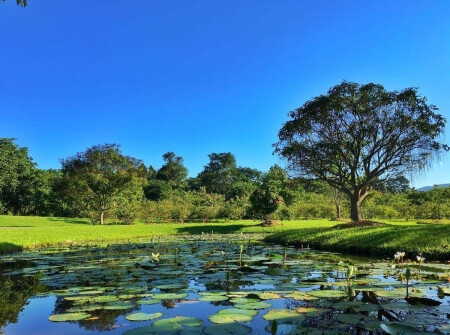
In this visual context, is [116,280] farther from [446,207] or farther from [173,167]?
[173,167]

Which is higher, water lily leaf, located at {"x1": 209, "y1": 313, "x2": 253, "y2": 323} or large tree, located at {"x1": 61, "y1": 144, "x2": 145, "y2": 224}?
large tree, located at {"x1": 61, "y1": 144, "x2": 145, "y2": 224}

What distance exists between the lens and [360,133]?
20266 mm

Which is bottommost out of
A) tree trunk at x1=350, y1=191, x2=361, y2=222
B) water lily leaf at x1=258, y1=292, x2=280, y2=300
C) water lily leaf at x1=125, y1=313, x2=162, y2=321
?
water lily leaf at x1=125, y1=313, x2=162, y2=321

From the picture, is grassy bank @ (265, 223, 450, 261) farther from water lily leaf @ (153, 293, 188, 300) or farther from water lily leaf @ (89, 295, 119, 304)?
water lily leaf @ (89, 295, 119, 304)

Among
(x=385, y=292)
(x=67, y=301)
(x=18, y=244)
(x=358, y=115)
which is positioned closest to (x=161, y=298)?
(x=67, y=301)

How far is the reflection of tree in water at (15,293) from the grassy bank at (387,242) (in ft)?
32.6

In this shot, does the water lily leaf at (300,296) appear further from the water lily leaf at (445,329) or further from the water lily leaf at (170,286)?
the water lily leaf at (170,286)

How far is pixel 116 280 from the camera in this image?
6.73 m

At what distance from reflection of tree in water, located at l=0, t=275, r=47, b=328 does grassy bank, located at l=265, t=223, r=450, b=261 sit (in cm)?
995

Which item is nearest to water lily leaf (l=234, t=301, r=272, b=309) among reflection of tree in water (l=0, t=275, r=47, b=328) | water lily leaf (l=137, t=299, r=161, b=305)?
water lily leaf (l=137, t=299, r=161, b=305)

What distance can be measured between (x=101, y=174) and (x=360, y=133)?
24734 mm

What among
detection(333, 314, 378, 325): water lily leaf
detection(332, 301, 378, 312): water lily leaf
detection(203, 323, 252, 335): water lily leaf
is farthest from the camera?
detection(332, 301, 378, 312): water lily leaf

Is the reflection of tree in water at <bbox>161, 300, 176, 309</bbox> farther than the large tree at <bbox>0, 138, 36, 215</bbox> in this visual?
No

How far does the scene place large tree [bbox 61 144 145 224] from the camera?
3316 centimetres
